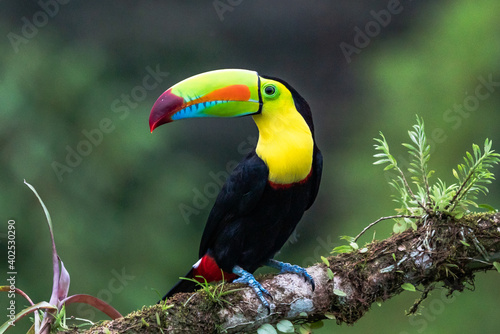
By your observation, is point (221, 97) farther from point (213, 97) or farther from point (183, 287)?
point (183, 287)

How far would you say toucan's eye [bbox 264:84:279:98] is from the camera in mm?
2467

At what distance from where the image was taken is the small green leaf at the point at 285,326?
2227 millimetres

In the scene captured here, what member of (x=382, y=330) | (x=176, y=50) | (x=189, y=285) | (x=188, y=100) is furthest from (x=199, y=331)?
(x=176, y=50)

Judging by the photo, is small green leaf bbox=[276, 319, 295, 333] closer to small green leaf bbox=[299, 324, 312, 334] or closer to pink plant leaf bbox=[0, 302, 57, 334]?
small green leaf bbox=[299, 324, 312, 334]

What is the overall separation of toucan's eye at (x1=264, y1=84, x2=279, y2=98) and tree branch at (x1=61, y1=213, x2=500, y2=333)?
612 mm

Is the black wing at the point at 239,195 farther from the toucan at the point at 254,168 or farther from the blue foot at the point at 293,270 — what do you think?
the blue foot at the point at 293,270

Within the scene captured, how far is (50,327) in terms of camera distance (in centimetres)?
217

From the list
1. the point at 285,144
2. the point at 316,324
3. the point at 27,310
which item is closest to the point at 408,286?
the point at 316,324

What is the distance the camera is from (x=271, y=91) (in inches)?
97.3

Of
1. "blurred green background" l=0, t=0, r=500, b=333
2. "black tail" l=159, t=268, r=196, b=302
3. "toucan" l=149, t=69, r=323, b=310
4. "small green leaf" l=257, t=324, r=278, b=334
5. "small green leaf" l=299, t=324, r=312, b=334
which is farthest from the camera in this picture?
"blurred green background" l=0, t=0, r=500, b=333

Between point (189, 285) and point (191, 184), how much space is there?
259 cm

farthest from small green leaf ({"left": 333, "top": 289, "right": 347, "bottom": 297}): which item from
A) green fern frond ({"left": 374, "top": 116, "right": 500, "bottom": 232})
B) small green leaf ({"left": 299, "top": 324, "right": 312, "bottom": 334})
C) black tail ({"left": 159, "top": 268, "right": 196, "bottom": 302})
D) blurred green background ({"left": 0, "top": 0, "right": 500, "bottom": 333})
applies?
blurred green background ({"left": 0, "top": 0, "right": 500, "bottom": 333})

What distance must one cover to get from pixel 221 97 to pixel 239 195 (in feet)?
1.17

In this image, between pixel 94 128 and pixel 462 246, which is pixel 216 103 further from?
pixel 94 128
